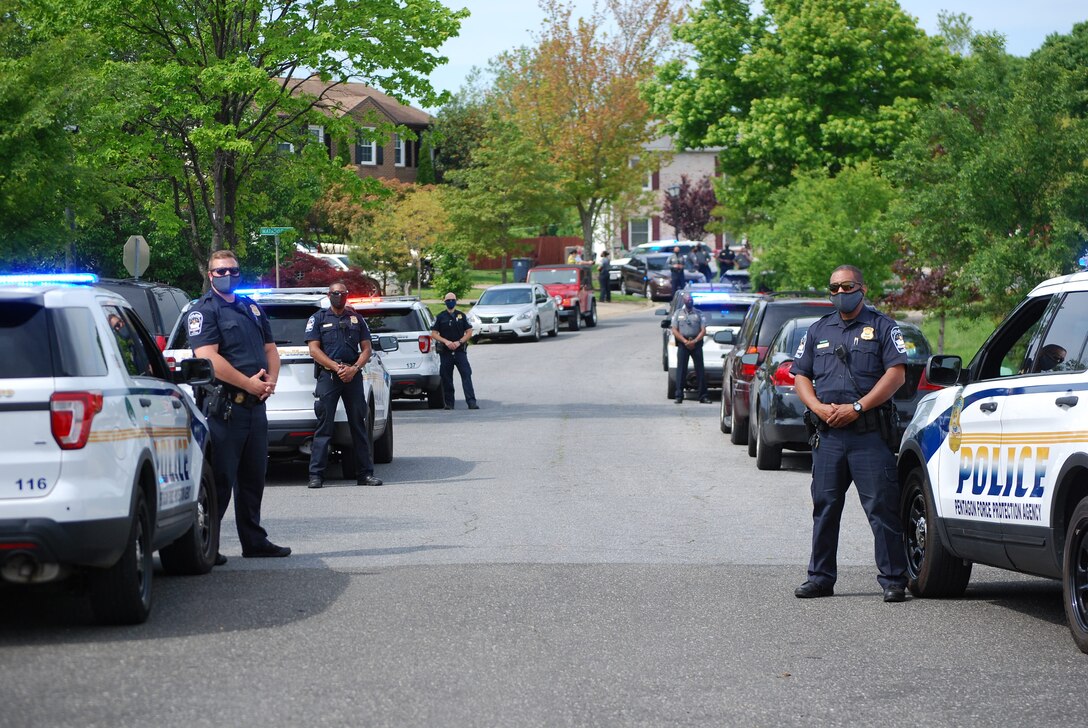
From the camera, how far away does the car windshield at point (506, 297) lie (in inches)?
1686

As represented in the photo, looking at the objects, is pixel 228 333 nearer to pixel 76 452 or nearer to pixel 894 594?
pixel 76 452

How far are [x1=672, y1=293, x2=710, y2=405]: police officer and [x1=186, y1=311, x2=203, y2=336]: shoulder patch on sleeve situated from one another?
15926mm

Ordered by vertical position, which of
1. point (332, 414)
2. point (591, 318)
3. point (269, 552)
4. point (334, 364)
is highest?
point (334, 364)

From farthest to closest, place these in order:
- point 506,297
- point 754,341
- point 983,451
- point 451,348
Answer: point 506,297, point 451,348, point 754,341, point 983,451

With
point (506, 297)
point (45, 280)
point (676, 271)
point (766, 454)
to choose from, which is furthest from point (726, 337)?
point (676, 271)

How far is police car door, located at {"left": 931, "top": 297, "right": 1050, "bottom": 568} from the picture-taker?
7984 mm

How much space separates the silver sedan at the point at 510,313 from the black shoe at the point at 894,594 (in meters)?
33.1

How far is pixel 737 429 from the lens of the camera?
19047 mm

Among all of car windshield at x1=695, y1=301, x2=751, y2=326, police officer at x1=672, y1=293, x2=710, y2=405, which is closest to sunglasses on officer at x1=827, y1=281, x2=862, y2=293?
police officer at x1=672, y1=293, x2=710, y2=405

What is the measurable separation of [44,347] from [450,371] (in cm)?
1812

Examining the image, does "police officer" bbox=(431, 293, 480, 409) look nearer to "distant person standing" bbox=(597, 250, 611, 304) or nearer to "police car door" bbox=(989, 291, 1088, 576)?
"police car door" bbox=(989, 291, 1088, 576)

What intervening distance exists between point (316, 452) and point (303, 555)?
4.38 meters

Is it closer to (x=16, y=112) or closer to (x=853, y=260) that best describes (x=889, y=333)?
(x=16, y=112)

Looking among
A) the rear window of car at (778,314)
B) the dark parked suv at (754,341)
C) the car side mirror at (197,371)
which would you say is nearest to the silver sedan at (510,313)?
the dark parked suv at (754,341)
